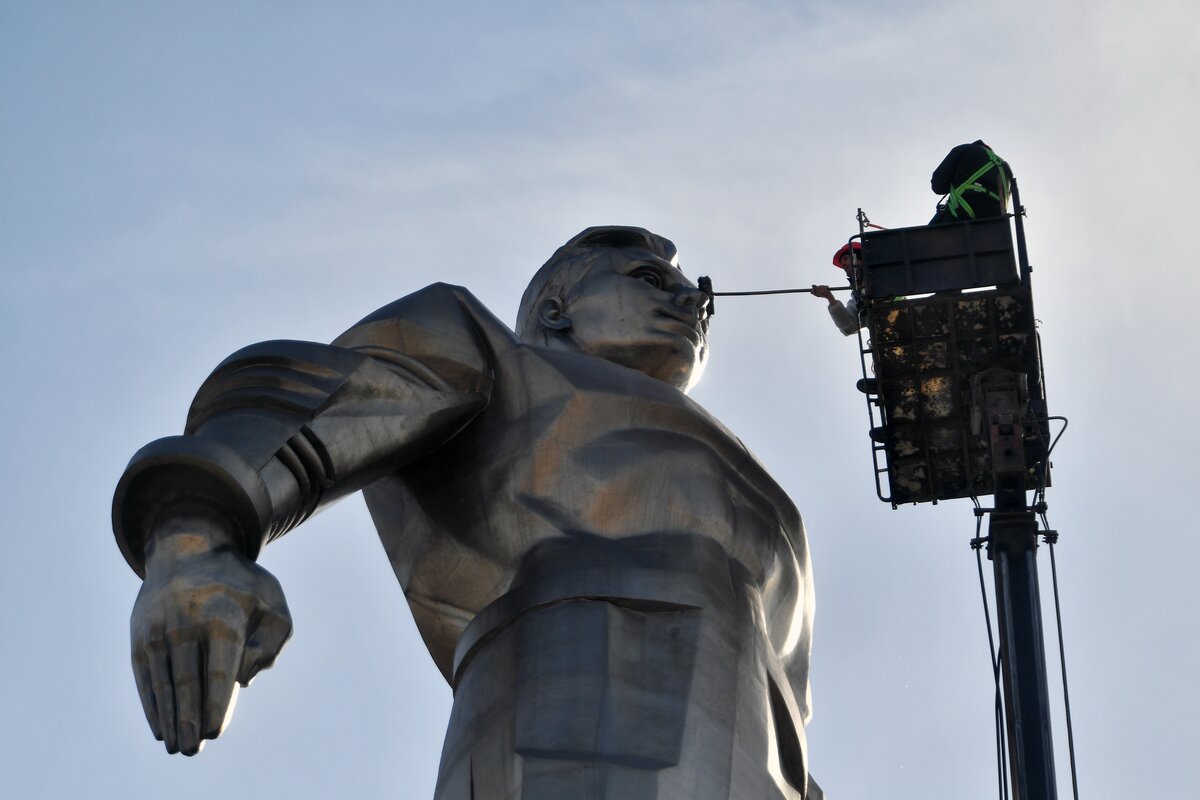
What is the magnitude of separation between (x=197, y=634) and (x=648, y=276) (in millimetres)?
3321

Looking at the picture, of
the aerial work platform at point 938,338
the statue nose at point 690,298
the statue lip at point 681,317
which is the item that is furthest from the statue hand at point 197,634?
the aerial work platform at point 938,338

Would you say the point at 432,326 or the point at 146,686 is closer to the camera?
the point at 146,686

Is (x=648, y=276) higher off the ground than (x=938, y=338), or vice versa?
(x=938, y=338)

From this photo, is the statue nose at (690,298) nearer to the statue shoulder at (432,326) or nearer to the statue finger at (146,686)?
the statue shoulder at (432,326)

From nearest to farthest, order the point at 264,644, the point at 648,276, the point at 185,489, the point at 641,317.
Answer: the point at 264,644, the point at 185,489, the point at 641,317, the point at 648,276

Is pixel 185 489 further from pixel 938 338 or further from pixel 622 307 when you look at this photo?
pixel 938 338

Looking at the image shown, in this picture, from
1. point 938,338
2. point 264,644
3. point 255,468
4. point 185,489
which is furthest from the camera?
point 938,338

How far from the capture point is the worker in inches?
864

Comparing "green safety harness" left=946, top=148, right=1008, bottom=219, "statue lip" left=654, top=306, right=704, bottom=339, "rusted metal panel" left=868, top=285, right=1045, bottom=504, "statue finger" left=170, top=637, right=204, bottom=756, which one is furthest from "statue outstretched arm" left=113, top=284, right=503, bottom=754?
"green safety harness" left=946, top=148, right=1008, bottom=219

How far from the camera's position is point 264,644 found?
7.55 metres

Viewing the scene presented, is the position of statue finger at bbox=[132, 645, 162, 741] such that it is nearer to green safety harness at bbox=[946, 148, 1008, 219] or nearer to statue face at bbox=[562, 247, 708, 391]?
statue face at bbox=[562, 247, 708, 391]

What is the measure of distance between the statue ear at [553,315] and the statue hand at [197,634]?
265cm

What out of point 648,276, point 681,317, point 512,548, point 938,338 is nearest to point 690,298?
point 681,317

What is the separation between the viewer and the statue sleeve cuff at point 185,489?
7.75 metres
